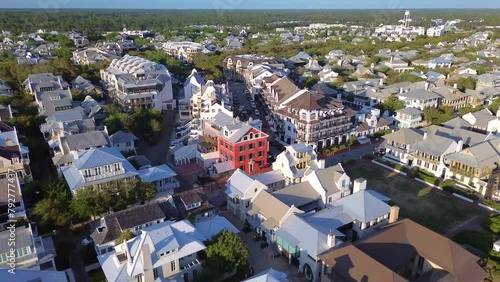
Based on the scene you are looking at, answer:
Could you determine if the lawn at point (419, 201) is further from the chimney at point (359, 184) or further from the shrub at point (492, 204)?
the chimney at point (359, 184)

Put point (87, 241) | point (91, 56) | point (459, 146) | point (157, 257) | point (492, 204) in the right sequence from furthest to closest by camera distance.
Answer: point (91, 56)
point (459, 146)
point (492, 204)
point (87, 241)
point (157, 257)

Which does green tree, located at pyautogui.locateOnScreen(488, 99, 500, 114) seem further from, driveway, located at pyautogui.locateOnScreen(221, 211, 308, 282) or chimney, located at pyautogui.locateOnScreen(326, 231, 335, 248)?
driveway, located at pyautogui.locateOnScreen(221, 211, 308, 282)

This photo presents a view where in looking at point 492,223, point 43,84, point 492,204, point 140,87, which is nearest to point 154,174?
point 140,87

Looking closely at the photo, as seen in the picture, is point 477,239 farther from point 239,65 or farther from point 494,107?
point 239,65

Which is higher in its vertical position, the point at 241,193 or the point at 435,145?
the point at 435,145

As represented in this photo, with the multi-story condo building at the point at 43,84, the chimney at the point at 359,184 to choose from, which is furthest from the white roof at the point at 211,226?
the multi-story condo building at the point at 43,84
